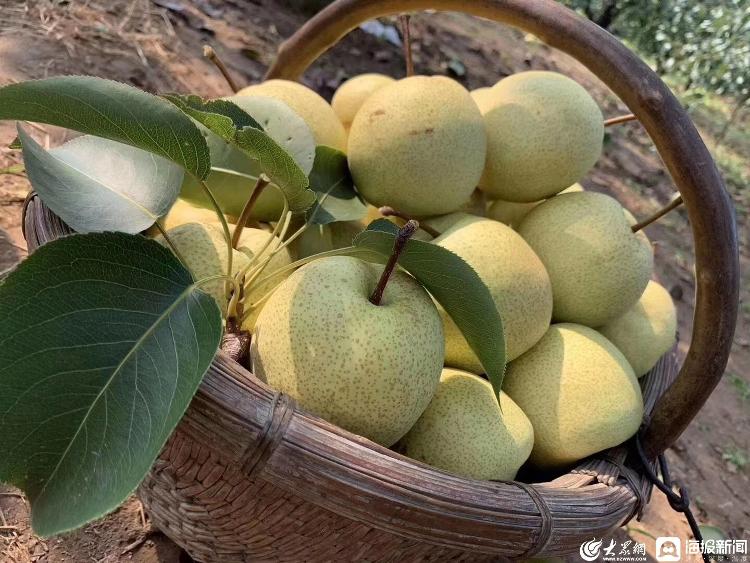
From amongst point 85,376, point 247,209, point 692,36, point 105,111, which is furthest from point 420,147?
point 692,36

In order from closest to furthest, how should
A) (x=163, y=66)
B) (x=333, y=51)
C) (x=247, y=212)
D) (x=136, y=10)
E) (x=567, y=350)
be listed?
(x=247, y=212)
(x=567, y=350)
(x=163, y=66)
(x=136, y=10)
(x=333, y=51)

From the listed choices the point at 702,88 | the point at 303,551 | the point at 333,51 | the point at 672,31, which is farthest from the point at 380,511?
the point at 672,31

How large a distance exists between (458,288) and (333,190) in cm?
46

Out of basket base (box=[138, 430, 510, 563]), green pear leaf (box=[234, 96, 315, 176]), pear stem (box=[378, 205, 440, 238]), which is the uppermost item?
green pear leaf (box=[234, 96, 315, 176])

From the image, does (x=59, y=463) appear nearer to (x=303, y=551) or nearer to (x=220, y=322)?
(x=220, y=322)

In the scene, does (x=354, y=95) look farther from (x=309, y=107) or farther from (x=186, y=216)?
(x=186, y=216)

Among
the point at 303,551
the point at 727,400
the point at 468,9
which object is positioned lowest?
the point at 727,400

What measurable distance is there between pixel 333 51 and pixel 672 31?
5.88 meters

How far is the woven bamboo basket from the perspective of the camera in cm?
72

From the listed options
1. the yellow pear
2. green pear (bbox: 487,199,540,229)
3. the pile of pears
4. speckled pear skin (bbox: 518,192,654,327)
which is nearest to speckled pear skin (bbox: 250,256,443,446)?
the pile of pears

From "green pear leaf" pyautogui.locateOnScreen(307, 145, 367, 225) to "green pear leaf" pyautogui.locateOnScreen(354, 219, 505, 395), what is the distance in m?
0.21

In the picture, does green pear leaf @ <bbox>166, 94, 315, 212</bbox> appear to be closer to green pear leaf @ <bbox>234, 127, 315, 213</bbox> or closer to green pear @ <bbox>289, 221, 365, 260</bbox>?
green pear leaf @ <bbox>234, 127, 315, 213</bbox>

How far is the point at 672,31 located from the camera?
752 cm

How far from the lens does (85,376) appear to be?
65 cm
